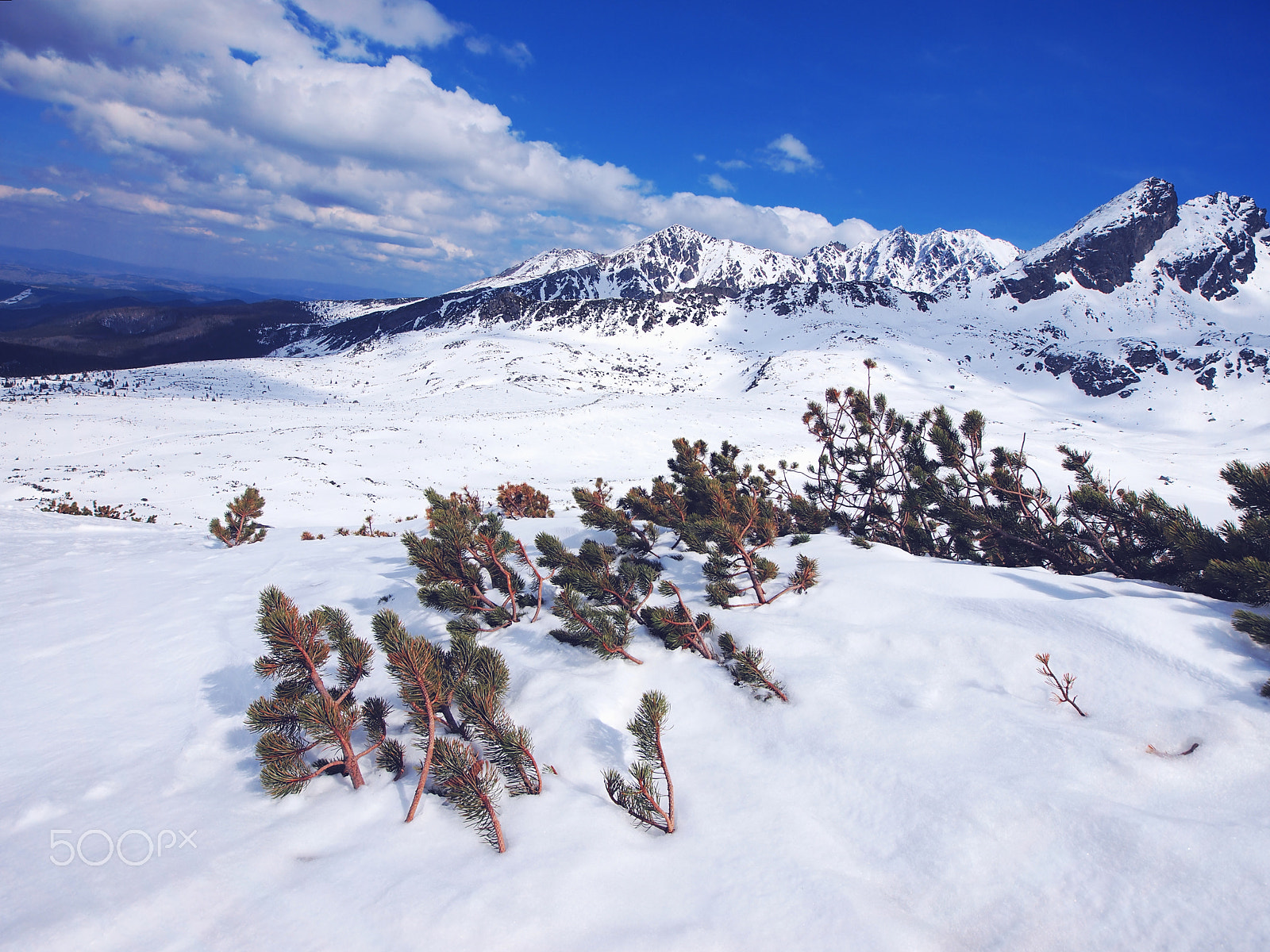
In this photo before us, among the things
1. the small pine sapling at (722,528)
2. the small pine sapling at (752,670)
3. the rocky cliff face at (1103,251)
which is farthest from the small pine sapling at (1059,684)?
the rocky cliff face at (1103,251)

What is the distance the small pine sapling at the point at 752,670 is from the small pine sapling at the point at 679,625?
0.22m

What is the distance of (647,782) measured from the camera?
249 cm

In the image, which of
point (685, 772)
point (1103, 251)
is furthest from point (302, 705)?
point (1103, 251)

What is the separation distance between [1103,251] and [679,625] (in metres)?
155

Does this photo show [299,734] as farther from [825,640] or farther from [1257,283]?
[1257,283]

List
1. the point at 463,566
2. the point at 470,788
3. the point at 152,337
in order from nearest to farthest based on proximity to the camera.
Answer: the point at 470,788
the point at 463,566
the point at 152,337

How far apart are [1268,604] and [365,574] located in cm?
767

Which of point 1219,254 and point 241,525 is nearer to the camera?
point 241,525

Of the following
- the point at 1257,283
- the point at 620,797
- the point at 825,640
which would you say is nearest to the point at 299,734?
the point at 620,797

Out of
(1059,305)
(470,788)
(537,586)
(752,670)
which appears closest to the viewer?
(470,788)

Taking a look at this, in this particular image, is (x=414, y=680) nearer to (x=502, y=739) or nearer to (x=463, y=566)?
(x=502, y=739)

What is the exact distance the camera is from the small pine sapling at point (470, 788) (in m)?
2.39

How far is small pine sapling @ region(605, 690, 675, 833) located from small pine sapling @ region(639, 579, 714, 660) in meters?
1.06

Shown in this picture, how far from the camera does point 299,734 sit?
9.69 ft
